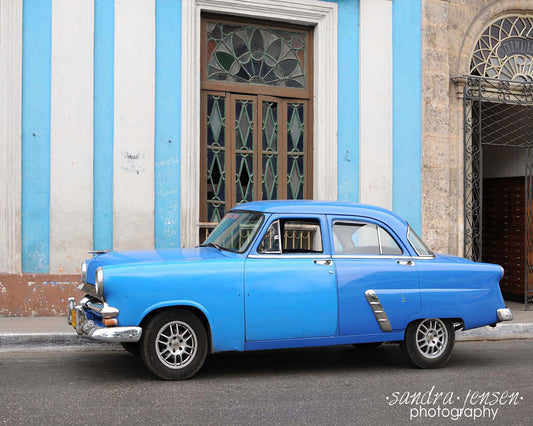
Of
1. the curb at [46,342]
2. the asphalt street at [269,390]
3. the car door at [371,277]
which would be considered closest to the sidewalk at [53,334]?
the curb at [46,342]

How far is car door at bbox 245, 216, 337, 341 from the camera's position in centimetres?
639

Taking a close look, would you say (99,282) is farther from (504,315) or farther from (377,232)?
(504,315)

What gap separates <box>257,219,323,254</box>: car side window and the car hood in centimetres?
39

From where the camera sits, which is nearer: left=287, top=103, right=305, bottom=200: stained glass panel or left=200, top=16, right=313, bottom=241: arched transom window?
left=200, top=16, right=313, bottom=241: arched transom window

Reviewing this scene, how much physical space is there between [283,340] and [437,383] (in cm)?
143

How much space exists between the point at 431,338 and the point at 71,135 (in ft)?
18.3

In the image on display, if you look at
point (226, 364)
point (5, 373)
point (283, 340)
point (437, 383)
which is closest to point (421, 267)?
point (437, 383)

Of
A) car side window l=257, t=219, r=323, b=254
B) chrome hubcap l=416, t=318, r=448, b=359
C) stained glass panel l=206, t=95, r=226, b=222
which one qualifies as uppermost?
stained glass panel l=206, t=95, r=226, b=222

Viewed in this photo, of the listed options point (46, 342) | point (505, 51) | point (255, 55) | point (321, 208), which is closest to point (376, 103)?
point (255, 55)

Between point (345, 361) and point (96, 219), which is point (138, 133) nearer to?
point (96, 219)

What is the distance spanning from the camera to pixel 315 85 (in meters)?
11.5

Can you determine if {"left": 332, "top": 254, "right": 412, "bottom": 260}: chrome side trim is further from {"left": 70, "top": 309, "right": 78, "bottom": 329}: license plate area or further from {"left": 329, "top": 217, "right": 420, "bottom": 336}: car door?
{"left": 70, "top": 309, "right": 78, "bottom": 329}: license plate area

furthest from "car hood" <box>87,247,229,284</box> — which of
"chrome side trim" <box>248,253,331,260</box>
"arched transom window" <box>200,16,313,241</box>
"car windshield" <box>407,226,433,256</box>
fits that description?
"arched transom window" <box>200,16,313,241</box>

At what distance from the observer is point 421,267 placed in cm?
702
